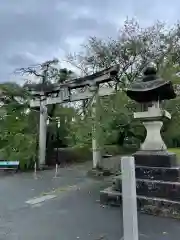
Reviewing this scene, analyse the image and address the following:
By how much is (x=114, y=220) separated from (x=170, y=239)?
4.15ft

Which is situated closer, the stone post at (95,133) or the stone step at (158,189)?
the stone step at (158,189)

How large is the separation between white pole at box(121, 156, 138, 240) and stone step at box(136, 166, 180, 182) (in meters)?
3.16

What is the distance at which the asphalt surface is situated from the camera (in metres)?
4.35

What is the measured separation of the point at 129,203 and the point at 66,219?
2.60 metres

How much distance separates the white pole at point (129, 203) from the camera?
9.59 feet

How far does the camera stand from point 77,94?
1300 cm

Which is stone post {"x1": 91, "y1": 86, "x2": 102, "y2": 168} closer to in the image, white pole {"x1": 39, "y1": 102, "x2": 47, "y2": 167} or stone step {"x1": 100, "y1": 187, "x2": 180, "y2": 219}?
white pole {"x1": 39, "y1": 102, "x2": 47, "y2": 167}

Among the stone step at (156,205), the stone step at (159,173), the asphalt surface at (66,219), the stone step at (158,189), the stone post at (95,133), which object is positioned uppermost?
the stone post at (95,133)

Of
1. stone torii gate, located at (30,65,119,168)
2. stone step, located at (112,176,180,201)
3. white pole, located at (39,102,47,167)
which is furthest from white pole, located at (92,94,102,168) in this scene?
stone step, located at (112,176,180,201)

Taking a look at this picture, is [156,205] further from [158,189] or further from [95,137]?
[95,137]

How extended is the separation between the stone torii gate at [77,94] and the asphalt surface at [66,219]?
402 centimetres

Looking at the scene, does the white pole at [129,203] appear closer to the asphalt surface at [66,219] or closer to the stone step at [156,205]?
the asphalt surface at [66,219]

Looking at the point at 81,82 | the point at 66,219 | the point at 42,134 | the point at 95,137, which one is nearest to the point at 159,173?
the point at 66,219

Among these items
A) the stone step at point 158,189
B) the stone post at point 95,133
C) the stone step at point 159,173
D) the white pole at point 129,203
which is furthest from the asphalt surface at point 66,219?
the stone post at point 95,133
